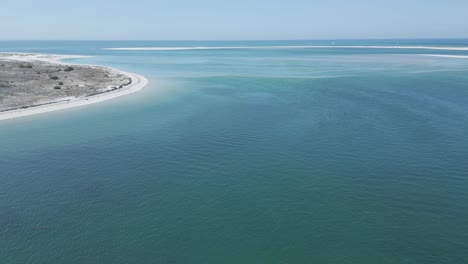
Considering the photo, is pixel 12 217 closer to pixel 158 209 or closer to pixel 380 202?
pixel 158 209

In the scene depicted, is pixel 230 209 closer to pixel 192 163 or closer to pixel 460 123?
pixel 192 163

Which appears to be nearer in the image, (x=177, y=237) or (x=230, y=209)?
(x=177, y=237)

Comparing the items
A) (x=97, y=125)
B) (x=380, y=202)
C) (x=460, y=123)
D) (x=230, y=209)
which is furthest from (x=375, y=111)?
(x=97, y=125)

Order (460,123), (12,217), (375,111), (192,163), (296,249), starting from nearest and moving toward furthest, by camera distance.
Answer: (296,249) < (12,217) < (192,163) < (460,123) < (375,111)

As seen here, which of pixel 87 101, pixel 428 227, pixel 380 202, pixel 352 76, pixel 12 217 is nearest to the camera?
pixel 428 227

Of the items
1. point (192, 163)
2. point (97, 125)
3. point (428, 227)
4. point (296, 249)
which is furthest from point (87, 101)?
point (428, 227)

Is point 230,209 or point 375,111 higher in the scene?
point 375,111
